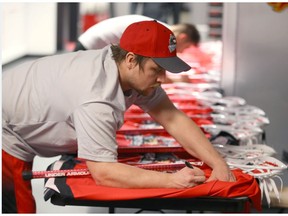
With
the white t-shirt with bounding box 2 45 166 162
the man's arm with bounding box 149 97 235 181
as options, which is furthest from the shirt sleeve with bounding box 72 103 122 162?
the man's arm with bounding box 149 97 235 181

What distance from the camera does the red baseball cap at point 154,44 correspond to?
2908 millimetres

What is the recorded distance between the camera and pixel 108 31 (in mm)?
4848

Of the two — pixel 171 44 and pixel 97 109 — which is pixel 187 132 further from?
pixel 97 109

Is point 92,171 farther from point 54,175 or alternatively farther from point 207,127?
point 207,127

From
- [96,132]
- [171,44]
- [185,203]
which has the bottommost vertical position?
[185,203]

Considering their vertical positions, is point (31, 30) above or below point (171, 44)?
below

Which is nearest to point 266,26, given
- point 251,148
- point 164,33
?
point 251,148

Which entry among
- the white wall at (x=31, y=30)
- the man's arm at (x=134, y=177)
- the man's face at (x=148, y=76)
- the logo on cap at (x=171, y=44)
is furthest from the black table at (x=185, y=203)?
the white wall at (x=31, y=30)

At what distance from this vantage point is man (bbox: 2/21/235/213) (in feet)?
9.32

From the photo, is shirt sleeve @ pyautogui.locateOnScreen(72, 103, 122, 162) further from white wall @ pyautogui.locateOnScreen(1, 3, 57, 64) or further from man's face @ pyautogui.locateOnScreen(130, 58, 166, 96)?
white wall @ pyautogui.locateOnScreen(1, 3, 57, 64)

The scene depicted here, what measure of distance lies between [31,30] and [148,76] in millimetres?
8820

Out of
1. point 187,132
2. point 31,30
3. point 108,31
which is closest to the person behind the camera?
point 187,132

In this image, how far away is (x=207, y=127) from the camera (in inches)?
167

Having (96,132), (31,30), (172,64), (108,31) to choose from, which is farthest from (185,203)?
(31,30)
